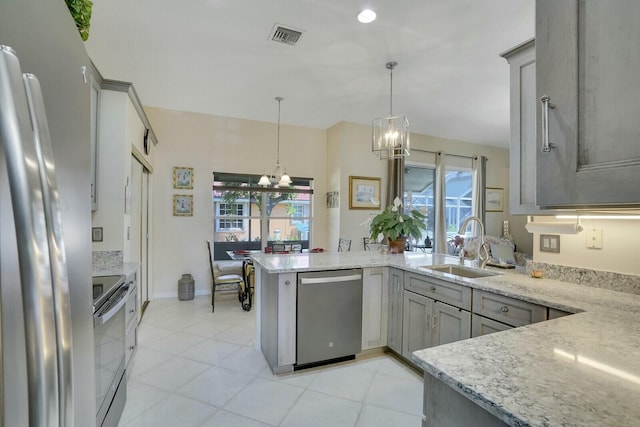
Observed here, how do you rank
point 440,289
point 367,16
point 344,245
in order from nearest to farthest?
point 440,289, point 367,16, point 344,245

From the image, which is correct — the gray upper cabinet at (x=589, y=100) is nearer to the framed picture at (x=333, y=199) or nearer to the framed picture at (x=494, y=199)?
the framed picture at (x=333, y=199)

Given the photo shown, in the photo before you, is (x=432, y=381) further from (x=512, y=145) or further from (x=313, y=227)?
(x=313, y=227)

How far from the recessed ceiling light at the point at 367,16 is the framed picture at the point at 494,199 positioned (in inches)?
222

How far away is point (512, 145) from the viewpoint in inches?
70.9

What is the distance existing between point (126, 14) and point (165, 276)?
12.2ft

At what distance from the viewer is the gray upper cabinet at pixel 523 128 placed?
1679 millimetres

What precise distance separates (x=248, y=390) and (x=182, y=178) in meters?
3.79

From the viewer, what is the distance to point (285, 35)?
9.27ft

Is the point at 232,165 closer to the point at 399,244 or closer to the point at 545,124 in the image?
the point at 399,244

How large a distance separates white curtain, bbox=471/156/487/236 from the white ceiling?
2.01 metres

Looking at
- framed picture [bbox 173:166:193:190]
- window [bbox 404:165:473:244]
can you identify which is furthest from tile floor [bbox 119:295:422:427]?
window [bbox 404:165:473:244]

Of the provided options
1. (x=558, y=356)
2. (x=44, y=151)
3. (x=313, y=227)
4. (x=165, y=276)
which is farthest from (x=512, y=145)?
(x=165, y=276)

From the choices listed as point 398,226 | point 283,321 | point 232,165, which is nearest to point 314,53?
point 398,226

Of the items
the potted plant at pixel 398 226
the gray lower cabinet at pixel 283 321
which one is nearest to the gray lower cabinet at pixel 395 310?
the potted plant at pixel 398 226
